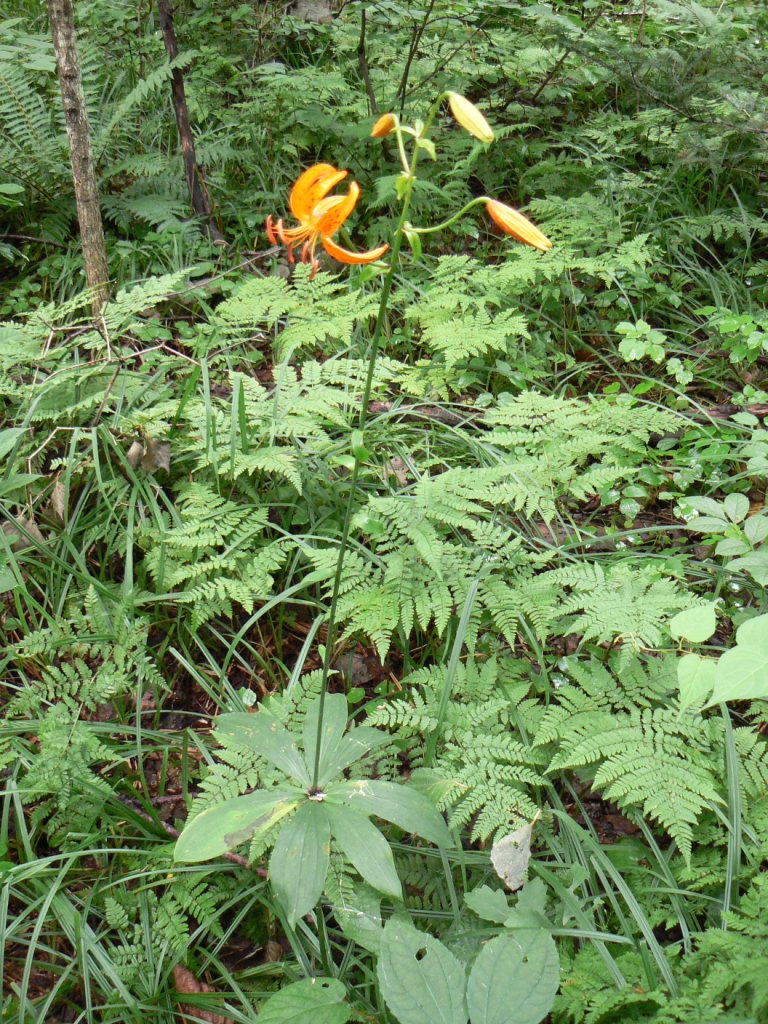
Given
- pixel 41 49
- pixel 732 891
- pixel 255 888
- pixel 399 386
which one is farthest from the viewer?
pixel 41 49

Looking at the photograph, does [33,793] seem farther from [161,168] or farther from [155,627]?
[161,168]

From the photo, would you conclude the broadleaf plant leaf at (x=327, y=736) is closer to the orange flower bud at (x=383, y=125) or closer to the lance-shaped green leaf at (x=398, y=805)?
the lance-shaped green leaf at (x=398, y=805)

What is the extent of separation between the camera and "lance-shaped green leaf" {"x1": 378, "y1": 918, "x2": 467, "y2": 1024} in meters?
1.28

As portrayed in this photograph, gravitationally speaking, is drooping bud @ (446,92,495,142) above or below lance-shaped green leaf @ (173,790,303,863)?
above

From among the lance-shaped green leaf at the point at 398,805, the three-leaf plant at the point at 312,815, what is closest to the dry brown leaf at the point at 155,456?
the three-leaf plant at the point at 312,815

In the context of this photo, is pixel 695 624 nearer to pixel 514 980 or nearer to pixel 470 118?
pixel 514 980

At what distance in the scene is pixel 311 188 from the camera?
47.7 inches

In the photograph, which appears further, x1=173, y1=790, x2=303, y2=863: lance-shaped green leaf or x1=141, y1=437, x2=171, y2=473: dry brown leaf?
x1=141, y1=437, x2=171, y2=473: dry brown leaf

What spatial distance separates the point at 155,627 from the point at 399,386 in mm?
1432

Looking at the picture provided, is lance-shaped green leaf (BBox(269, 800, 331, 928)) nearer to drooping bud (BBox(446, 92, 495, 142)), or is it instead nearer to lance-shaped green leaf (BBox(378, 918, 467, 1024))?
lance-shaped green leaf (BBox(378, 918, 467, 1024))

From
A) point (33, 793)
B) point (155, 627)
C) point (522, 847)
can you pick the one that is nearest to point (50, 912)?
point (33, 793)

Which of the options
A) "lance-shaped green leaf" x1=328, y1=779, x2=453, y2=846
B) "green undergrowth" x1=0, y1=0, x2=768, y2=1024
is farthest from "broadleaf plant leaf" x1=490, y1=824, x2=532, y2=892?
"lance-shaped green leaf" x1=328, y1=779, x2=453, y2=846

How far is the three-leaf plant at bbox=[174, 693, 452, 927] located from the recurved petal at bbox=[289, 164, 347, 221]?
0.88 m

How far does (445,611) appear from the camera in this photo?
6.62 ft
